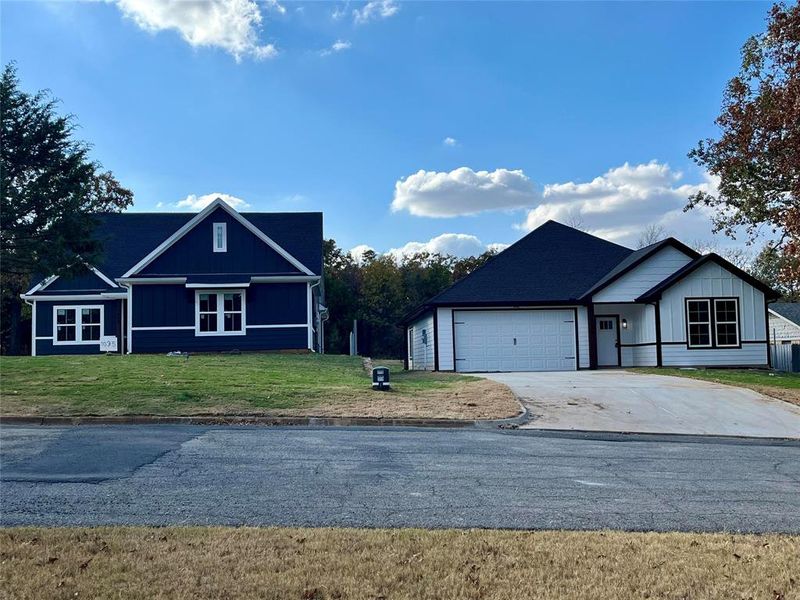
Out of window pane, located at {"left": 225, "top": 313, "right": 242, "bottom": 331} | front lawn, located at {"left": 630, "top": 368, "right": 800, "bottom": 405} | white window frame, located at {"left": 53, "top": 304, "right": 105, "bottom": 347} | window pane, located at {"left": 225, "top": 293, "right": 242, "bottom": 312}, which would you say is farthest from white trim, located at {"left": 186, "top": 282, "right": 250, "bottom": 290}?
front lawn, located at {"left": 630, "top": 368, "right": 800, "bottom": 405}

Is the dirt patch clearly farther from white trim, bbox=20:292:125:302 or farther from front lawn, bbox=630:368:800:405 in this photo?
white trim, bbox=20:292:125:302

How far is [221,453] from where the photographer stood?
9617mm

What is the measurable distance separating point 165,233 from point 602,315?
20.4 meters

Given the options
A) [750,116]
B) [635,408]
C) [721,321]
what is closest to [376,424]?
[635,408]

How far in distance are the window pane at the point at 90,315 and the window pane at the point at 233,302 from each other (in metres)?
6.81

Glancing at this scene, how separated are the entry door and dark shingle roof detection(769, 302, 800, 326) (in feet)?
73.3

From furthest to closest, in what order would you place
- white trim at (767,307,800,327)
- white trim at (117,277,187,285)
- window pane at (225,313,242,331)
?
white trim at (767,307,800,327) < window pane at (225,313,242,331) < white trim at (117,277,187,285)

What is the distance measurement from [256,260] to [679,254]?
16.4m

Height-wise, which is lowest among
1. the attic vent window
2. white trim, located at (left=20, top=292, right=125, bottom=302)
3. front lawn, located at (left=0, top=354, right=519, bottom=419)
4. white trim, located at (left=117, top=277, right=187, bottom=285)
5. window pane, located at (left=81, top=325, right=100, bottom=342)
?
front lawn, located at (left=0, top=354, right=519, bottom=419)

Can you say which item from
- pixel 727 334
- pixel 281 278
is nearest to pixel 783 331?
pixel 727 334

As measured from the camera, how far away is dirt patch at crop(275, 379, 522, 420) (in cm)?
1344

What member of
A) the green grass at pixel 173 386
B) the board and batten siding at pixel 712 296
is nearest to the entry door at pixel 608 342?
the board and batten siding at pixel 712 296

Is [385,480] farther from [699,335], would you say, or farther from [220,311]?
[699,335]

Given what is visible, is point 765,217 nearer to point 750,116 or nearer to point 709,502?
point 750,116
